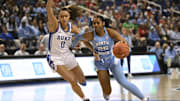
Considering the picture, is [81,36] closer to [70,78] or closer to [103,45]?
[103,45]

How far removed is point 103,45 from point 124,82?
0.76 meters

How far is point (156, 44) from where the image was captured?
1534 cm

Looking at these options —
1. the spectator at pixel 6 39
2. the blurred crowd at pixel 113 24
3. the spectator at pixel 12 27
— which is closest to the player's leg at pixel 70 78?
the blurred crowd at pixel 113 24

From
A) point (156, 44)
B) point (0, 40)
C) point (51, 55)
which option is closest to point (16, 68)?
point (0, 40)

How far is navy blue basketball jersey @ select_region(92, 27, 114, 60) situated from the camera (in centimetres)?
603

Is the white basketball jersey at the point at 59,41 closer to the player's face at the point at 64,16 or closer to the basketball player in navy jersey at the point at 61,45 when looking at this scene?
the basketball player in navy jersey at the point at 61,45

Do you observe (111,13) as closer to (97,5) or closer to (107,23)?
(97,5)

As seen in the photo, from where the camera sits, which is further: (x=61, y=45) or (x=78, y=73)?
(x=78, y=73)

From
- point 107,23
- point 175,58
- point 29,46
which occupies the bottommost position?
point 175,58

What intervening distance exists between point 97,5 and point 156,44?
4.99 metres

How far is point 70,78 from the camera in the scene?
5.75m

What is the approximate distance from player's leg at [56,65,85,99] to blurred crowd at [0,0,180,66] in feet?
8.41

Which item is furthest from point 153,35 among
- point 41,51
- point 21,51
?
point 21,51

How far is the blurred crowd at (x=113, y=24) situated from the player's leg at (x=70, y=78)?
256 cm
